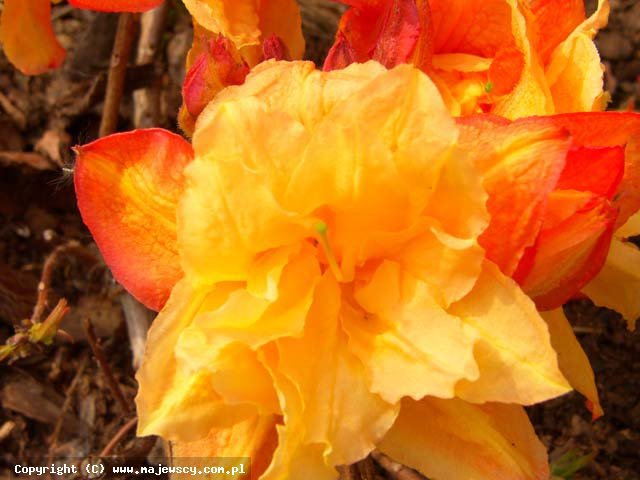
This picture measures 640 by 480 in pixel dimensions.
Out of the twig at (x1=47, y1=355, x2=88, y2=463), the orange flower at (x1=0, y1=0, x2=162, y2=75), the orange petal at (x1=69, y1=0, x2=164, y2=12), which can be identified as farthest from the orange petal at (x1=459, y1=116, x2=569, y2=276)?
the twig at (x1=47, y1=355, x2=88, y2=463)

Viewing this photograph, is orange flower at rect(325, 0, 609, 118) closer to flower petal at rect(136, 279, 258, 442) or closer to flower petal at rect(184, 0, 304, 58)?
flower petal at rect(184, 0, 304, 58)


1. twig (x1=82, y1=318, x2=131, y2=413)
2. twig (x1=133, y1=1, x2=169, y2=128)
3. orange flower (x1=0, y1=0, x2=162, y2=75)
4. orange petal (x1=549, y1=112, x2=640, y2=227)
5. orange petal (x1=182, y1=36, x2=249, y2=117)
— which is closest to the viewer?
orange petal (x1=549, y1=112, x2=640, y2=227)

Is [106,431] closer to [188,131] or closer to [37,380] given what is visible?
[37,380]

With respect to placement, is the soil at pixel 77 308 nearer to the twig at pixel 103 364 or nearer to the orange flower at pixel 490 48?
the twig at pixel 103 364

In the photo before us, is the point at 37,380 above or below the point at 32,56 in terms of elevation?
below

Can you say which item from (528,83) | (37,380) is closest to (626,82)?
(528,83)

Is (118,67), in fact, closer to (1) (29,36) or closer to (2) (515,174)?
(1) (29,36)
